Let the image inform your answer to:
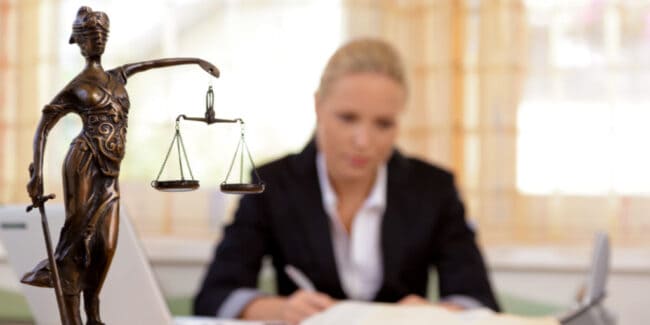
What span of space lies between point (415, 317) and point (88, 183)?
1.49ft

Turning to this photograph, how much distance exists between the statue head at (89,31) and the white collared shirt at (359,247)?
49.1 inches

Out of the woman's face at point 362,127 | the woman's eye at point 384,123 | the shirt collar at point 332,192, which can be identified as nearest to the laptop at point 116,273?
the woman's face at point 362,127

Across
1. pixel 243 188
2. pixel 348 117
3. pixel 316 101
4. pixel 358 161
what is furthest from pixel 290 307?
pixel 243 188

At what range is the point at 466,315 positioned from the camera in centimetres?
91

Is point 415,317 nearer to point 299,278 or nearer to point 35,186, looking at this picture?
point 35,186

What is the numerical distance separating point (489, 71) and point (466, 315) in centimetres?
179

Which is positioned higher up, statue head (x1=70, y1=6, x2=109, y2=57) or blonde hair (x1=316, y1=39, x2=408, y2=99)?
blonde hair (x1=316, y1=39, x2=408, y2=99)

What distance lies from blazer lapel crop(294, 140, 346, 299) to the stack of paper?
78 centimetres

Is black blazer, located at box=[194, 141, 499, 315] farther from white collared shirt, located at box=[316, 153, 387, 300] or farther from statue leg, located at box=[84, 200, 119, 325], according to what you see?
statue leg, located at box=[84, 200, 119, 325]

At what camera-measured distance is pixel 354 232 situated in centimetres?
179

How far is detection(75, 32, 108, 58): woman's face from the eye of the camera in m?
0.55

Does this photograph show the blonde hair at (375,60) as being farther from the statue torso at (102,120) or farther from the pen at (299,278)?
the statue torso at (102,120)

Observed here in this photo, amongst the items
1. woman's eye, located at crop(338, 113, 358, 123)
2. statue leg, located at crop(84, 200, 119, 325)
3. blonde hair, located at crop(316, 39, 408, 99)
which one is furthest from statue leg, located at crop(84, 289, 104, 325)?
woman's eye, located at crop(338, 113, 358, 123)

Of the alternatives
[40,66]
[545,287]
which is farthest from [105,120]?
[40,66]
